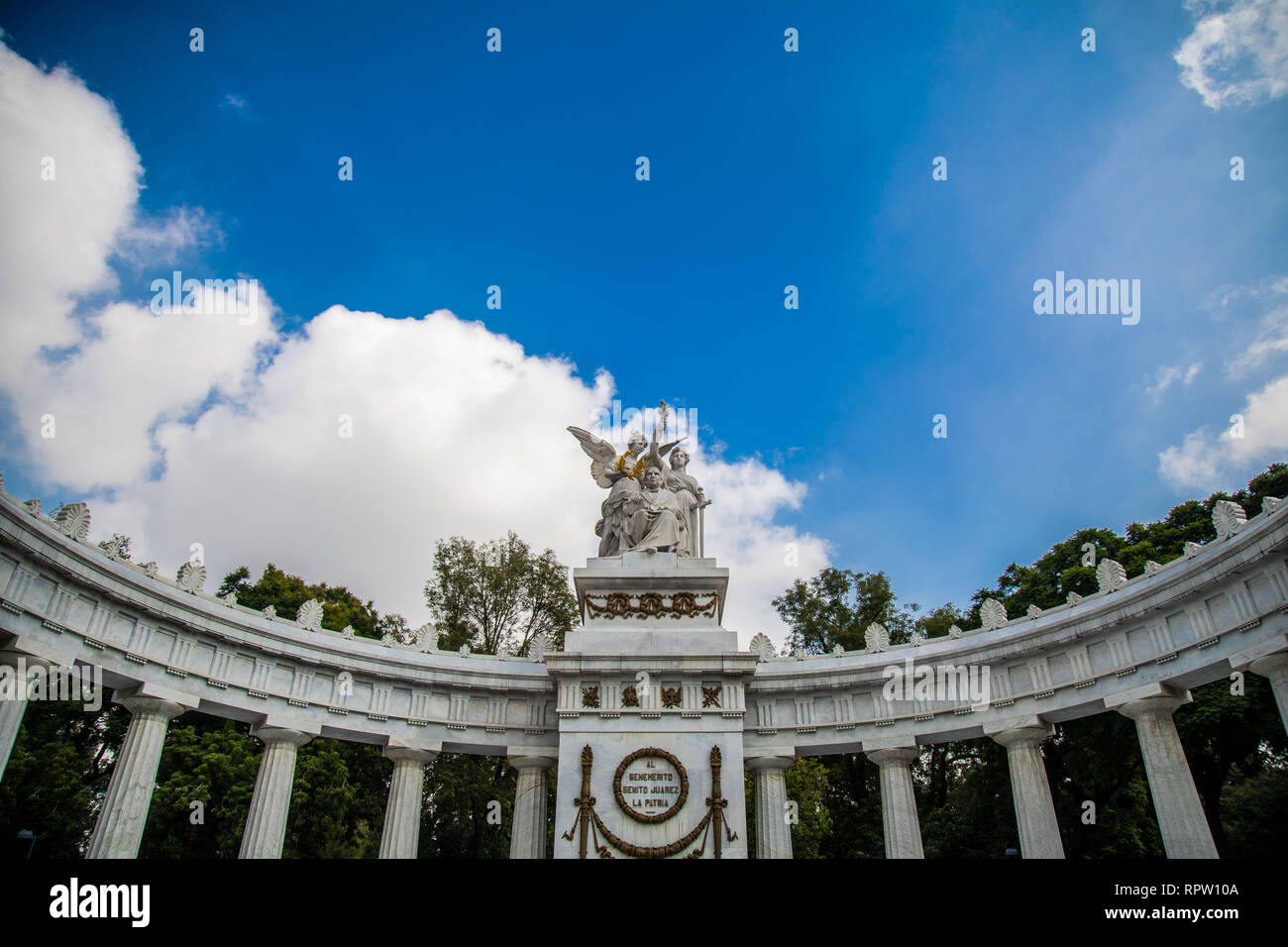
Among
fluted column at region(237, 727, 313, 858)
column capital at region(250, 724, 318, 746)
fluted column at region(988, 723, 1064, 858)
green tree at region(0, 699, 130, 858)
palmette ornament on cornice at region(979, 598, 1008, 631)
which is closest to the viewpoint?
fluted column at region(988, 723, 1064, 858)

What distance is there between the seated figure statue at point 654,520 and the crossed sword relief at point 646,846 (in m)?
7.89

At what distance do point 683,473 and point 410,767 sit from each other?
13814 mm

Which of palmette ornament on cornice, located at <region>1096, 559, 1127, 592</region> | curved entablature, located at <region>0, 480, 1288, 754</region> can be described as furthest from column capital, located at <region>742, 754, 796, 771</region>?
palmette ornament on cornice, located at <region>1096, 559, 1127, 592</region>

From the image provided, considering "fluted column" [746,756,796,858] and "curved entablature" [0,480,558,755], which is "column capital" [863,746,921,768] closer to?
"fluted column" [746,756,796,858]

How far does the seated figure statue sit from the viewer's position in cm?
2750

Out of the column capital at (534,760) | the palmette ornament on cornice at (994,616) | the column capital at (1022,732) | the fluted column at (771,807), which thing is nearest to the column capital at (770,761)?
the fluted column at (771,807)

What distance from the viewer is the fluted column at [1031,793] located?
24.1 meters

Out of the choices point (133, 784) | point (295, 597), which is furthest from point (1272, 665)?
point (295, 597)

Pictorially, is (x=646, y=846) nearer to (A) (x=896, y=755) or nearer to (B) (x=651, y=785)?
(B) (x=651, y=785)

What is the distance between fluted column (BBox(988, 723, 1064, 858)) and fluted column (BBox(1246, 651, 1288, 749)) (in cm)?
634

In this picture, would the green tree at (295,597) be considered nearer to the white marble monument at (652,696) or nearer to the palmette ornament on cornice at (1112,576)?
the white marble monument at (652,696)
